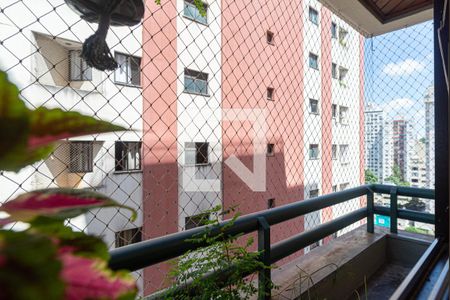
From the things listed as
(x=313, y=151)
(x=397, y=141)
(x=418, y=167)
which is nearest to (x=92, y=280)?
(x=418, y=167)

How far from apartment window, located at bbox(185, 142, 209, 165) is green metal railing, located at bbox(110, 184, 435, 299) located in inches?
125

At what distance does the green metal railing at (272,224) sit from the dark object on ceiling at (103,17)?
672mm

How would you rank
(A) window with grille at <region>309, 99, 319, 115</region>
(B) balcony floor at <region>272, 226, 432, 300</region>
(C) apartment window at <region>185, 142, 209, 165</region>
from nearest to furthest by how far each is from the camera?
1. (B) balcony floor at <region>272, 226, 432, 300</region>
2. (C) apartment window at <region>185, 142, 209, 165</region>
3. (A) window with grille at <region>309, 99, 319, 115</region>

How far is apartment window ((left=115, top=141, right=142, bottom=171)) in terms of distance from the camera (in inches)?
125

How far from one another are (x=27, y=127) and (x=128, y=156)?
135 inches

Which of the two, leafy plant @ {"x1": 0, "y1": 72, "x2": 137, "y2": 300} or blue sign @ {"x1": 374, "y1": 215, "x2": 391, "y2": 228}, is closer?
leafy plant @ {"x1": 0, "y1": 72, "x2": 137, "y2": 300}

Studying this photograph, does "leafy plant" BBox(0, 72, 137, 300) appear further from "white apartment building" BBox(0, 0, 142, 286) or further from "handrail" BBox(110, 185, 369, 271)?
"white apartment building" BBox(0, 0, 142, 286)

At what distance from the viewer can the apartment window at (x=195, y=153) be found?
4.68m

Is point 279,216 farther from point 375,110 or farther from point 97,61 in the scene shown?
point 375,110

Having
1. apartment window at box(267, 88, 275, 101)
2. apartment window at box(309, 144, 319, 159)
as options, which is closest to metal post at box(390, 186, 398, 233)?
apartment window at box(309, 144, 319, 159)

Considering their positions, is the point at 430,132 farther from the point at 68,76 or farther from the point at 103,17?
the point at 68,76

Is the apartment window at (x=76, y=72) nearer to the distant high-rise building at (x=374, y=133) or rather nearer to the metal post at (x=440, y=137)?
the metal post at (x=440, y=137)

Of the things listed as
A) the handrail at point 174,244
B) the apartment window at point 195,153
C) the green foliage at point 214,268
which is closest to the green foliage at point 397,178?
the handrail at point 174,244

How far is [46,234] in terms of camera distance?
156 mm
